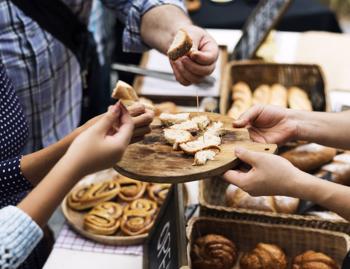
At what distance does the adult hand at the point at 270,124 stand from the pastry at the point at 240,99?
→ 0.57 metres

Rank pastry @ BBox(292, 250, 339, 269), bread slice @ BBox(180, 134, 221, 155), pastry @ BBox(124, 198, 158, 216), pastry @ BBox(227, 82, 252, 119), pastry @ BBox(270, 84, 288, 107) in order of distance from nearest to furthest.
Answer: bread slice @ BBox(180, 134, 221, 155) < pastry @ BBox(292, 250, 339, 269) < pastry @ BBox(124, 198, 158, 216) < pastry @ BBox(227, 82, 252, 119) < pastry @ BBox(270, 84, 288, 107)

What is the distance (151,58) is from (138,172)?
6.15ft

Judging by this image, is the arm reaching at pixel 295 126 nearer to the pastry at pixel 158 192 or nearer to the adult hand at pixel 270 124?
the adult hand at pixel 270 124

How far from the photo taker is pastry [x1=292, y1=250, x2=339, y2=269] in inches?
62.4

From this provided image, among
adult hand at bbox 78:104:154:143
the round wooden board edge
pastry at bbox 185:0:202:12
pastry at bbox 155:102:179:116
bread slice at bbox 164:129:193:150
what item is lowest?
the round wooden board edge

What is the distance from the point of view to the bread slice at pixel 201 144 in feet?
4.82

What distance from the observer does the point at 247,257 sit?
5.41 ft

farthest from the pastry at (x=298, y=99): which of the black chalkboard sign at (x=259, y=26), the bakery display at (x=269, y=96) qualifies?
the black chalkboard sign at (x=259, y=26)

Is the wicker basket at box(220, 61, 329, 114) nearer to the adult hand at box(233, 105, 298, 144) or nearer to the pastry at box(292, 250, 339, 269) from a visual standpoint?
the adult hand at box(233, 105, 298, 144)

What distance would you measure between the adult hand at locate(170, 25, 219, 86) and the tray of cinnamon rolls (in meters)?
0.53

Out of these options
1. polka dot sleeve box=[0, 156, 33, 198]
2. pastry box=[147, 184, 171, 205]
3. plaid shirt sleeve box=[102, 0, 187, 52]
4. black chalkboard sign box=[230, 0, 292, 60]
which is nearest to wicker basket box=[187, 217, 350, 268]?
pastry box=[147, 184, 171, 205]

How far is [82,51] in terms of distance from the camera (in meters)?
2.33

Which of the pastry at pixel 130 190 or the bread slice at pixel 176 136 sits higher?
the bread slice at pixel 176 136

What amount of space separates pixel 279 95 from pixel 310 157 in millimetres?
564
